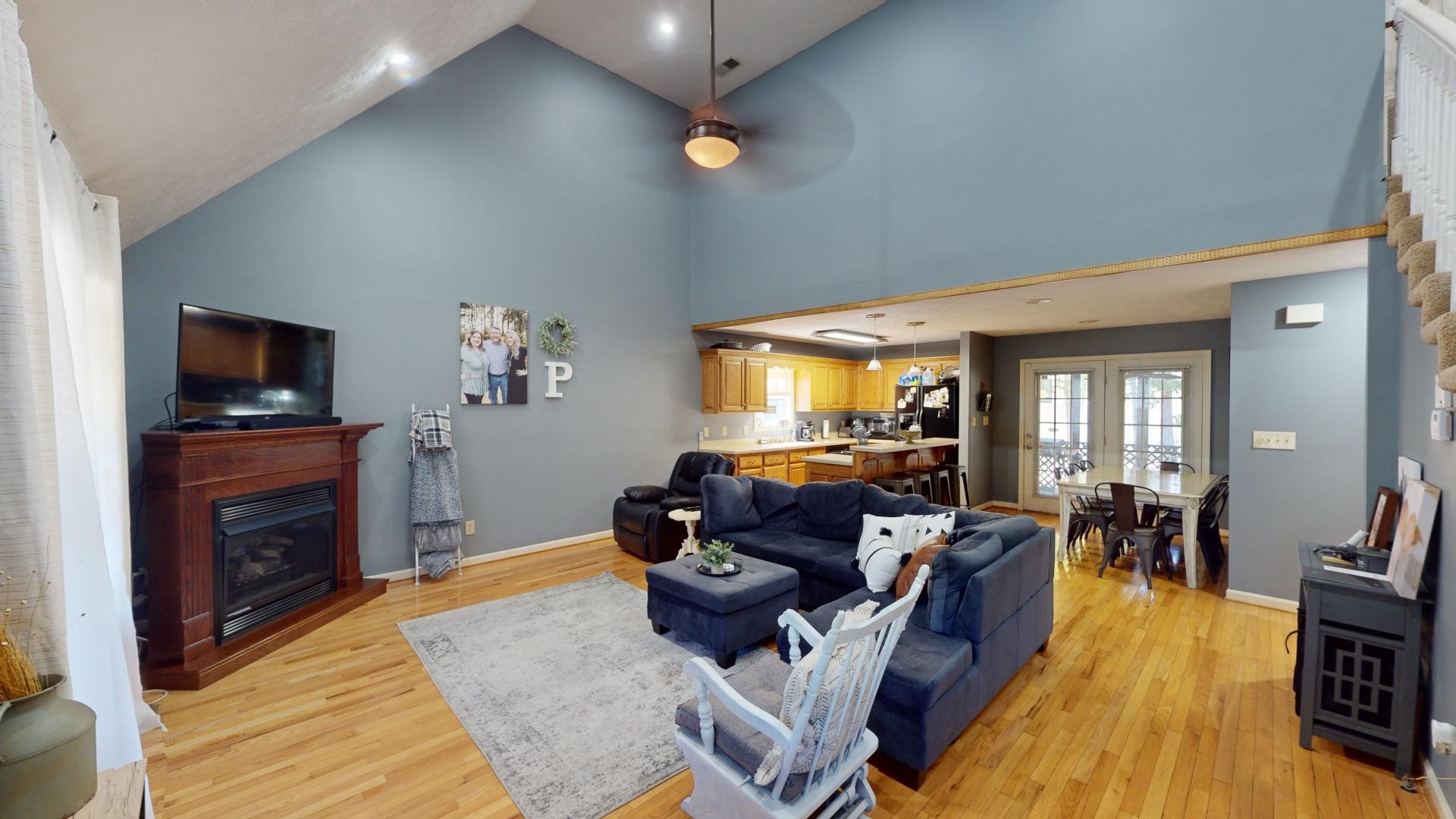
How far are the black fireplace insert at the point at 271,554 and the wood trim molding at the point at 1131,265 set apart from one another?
4506mm

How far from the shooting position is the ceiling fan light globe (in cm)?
402

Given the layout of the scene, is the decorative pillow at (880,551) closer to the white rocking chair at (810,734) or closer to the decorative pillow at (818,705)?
the white rocking chair at (810,734)

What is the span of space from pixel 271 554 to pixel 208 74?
9.75ft

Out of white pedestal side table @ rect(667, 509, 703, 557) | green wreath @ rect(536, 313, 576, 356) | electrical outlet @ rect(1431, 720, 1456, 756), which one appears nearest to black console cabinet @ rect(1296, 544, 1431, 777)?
electrical outlet @ rect(1431, 720, 1456, 756)

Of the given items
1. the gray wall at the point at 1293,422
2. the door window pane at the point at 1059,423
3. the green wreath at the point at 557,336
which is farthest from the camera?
the door window pane at the point at 1059,423

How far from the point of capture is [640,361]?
6.47m

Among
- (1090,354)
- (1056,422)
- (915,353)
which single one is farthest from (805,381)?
(1090,354)

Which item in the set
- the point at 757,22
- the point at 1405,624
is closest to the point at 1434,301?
the point at 1405,624

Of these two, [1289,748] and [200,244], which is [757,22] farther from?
[1289,748]

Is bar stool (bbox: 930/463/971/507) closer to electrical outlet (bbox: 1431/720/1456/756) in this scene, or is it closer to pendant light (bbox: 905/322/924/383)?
pendant light (bbox: 905/322/924/383)

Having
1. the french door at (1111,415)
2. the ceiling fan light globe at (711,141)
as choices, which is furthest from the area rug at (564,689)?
the french door at (1111,415)

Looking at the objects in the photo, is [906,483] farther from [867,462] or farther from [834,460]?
[834,460]

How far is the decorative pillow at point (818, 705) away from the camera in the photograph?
168cm

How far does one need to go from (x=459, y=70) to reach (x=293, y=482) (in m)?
3.85
